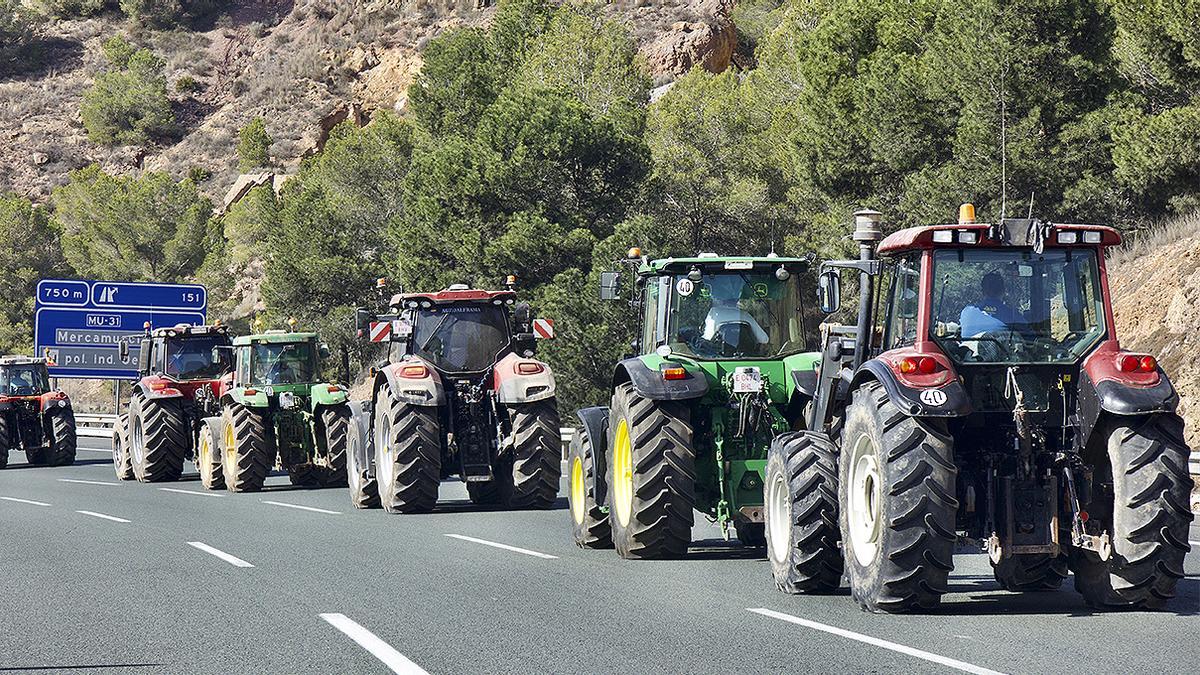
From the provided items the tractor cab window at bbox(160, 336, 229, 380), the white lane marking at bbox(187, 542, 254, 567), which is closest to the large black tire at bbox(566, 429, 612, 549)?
the white lane marking at bbox(187, 542, 254, 567)

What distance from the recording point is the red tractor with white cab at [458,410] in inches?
734

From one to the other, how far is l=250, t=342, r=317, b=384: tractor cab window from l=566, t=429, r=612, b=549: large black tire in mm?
11468

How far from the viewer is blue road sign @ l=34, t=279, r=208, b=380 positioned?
148ft

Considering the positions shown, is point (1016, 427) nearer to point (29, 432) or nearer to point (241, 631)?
point (241, 631)

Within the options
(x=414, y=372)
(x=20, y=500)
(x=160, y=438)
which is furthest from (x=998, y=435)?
(x=160, y=438)

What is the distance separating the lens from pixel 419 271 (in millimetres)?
43844

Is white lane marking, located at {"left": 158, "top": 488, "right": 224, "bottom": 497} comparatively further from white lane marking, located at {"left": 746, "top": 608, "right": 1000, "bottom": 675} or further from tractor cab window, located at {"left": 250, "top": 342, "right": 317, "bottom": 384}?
white lane marking, located at {"left": 746, "top": 608, "right": 1000, "bottom": 675}

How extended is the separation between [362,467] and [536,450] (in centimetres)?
244

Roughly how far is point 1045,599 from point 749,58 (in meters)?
71.7

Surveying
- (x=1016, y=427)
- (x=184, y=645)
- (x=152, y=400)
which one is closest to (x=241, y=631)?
(x=184, y=645)

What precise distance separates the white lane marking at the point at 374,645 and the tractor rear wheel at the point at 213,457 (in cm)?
1511

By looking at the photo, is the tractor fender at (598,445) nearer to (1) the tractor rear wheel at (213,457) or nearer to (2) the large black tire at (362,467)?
(2) the large black tire at (362,467)

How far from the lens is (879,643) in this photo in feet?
28.2

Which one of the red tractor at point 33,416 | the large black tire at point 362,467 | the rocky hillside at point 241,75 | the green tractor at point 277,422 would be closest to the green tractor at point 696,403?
the large black tire at point 362,467
